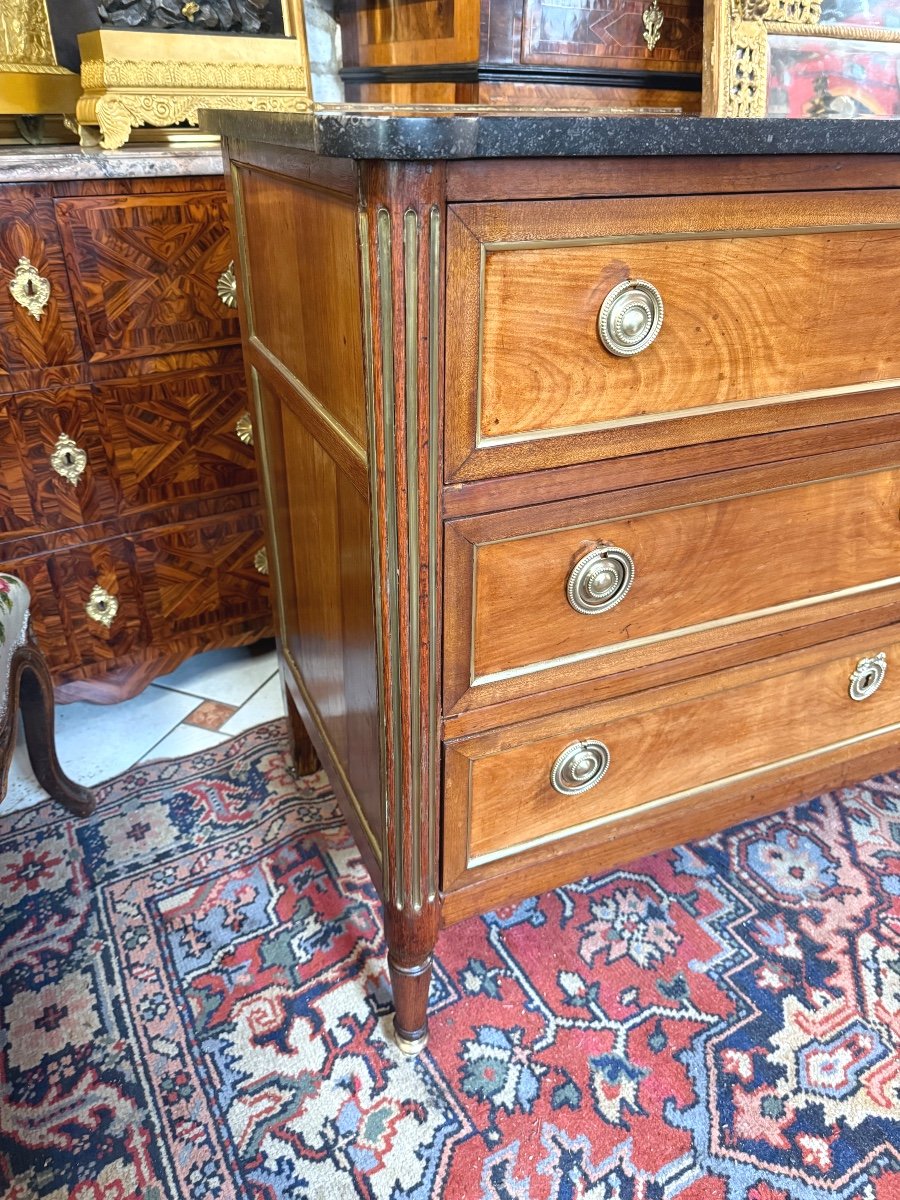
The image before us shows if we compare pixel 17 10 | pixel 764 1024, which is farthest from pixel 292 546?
pixel 17 10

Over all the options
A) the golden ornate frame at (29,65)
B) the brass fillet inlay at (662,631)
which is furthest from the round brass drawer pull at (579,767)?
the golden ornate frame at (29,65)

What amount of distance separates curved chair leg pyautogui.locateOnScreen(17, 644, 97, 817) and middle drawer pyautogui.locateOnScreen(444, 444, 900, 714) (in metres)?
0.68

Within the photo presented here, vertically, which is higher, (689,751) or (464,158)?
(464,158)

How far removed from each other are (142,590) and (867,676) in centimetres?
113

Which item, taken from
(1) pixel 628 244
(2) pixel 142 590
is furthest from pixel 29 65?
(1) pixel 628 244

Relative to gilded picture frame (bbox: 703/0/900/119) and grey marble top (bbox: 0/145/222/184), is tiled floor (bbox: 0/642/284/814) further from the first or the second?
gilded picture frame (bbox: 703/0/900/119)

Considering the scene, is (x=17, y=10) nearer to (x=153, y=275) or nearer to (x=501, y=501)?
(x=153, y=275)

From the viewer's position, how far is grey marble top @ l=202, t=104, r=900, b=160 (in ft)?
1.77

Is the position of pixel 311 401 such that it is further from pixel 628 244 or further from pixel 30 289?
pixel 30 289

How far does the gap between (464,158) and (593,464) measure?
0.87ft

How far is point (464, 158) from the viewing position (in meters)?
0.57

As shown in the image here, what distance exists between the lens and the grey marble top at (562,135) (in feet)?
1.77

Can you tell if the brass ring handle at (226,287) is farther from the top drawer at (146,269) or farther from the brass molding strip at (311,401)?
the brass molding strip at (311,401)

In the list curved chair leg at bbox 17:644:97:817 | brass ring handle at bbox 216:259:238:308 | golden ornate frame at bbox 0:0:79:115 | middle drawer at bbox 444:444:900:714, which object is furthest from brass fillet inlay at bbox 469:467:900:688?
golden ornate frame at bbox 0:0:79:115
